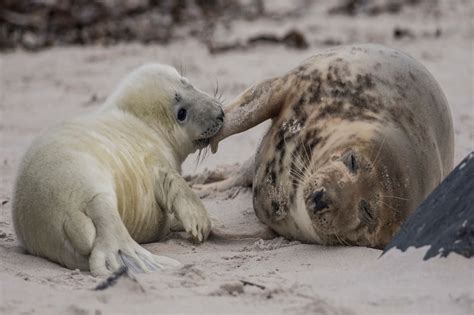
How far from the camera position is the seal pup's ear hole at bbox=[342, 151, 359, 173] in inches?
165

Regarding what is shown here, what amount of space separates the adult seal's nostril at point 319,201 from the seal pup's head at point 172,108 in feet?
2.91

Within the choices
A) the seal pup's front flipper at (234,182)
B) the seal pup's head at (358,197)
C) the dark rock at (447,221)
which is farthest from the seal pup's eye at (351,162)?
the seal pup's front flipper at (234,182)

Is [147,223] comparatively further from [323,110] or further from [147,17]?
[147,17]

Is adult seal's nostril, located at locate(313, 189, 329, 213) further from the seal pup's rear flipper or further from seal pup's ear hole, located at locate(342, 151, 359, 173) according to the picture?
the seal pup's rear flipper

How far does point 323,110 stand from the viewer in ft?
15.5

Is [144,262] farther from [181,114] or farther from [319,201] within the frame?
[181,114]

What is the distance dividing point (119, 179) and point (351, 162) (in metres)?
0.86

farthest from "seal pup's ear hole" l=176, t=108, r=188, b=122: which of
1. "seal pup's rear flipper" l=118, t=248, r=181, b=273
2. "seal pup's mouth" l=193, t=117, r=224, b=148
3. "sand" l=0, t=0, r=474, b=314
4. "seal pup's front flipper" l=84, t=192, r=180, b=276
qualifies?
"seal pup's rear flipper" l=118, t=248, r=181, b=273

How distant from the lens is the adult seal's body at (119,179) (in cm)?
391

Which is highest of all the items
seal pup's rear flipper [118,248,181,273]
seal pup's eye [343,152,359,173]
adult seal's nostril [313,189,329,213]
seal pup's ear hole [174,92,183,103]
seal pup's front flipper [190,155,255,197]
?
seal pup's ear hole [174,92,183,103]

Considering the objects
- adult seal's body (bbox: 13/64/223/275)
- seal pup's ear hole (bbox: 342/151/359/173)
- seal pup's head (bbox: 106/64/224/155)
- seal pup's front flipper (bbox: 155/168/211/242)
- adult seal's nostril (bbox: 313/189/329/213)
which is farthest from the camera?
seal pup's head (bbox: 106/64/224/155)

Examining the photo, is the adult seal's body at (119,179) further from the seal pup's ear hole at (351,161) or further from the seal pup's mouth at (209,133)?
the seal pup's ear hole at (351,161)

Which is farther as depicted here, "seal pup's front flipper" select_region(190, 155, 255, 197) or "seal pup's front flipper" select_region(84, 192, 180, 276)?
"seal pup's front flipper" select_region(190, 155, 255, 197)

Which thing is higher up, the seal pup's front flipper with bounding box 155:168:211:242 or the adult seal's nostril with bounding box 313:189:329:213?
the adult seal's nostril with bounding box 313:189:329:213
